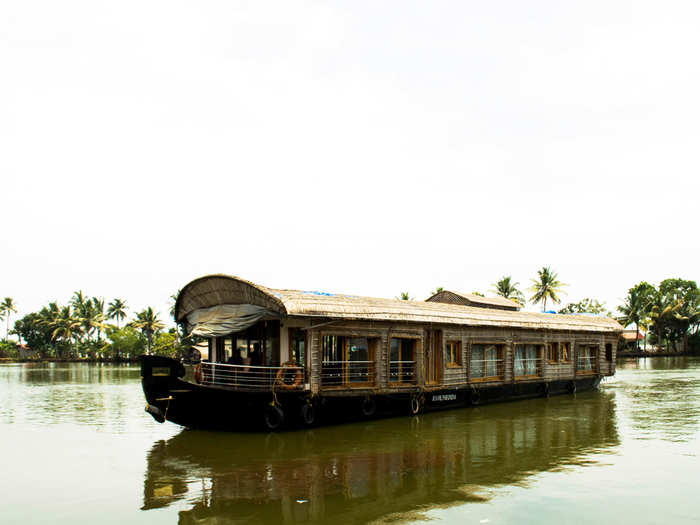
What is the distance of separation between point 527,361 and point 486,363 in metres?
2.68

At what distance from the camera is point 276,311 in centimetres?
1475

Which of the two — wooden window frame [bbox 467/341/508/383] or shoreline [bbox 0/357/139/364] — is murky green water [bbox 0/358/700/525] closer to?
wooden window frame [bbox 467/341/508/383]

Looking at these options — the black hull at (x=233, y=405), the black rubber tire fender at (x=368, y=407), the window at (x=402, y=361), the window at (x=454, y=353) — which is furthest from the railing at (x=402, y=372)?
the window at (x=454, y=353)

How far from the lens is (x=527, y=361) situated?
22250 millimetres

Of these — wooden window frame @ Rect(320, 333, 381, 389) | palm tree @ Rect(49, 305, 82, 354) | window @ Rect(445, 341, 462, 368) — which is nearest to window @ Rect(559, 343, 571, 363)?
window @ Rect(445, 341, 462, 368)

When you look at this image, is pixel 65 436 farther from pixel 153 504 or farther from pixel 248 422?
pixel 153 504

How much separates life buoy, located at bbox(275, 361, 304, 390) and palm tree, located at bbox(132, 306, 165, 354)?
237ft

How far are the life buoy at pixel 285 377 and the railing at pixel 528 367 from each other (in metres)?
9.48

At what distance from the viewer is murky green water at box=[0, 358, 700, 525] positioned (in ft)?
28.3

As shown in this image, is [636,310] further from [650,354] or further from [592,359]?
[592,359]

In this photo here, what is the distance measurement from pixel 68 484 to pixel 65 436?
569 cm

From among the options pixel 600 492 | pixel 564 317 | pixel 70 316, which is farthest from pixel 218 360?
pixel 70 316

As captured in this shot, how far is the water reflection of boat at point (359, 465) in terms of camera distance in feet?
29.1

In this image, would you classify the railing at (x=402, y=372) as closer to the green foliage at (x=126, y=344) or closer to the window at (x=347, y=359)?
the window at (x=347, y=359)
